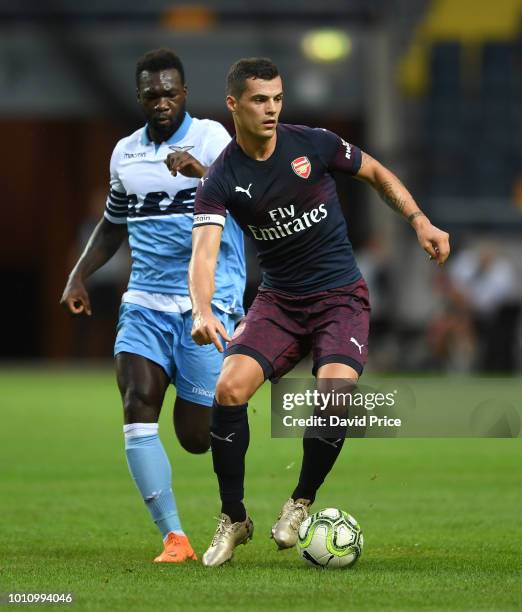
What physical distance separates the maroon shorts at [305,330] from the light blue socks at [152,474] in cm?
57

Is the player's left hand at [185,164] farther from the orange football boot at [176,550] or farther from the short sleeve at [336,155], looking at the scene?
the orange football boot at [176,550]

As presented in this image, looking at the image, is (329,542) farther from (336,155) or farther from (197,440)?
(336,155)

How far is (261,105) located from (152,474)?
1754 mm

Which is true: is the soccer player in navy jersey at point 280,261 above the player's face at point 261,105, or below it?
below

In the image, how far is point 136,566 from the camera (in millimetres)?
6414

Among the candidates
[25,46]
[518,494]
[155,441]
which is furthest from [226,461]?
[25,46]

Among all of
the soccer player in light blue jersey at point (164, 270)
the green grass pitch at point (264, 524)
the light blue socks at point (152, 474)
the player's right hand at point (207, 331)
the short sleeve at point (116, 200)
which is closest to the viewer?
the green grass pitch at point (264, 524)

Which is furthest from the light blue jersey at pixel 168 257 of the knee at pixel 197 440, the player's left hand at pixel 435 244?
the player's left hand at pixel 435 244

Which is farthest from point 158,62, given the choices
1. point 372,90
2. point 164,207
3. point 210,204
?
point 372,90

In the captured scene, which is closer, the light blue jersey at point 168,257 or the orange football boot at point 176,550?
the orange football boot at point 176,550

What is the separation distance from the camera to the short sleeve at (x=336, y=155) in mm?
6672

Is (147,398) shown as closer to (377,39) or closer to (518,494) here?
(518,494)

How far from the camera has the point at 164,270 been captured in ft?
23.3

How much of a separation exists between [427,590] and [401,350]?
16.5 metres
